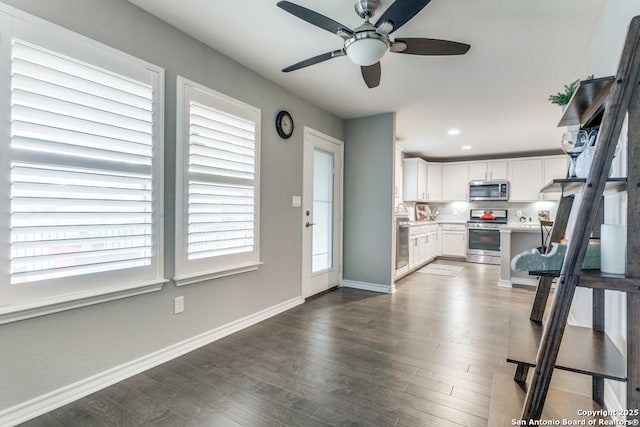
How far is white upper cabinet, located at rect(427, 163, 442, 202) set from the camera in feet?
25.3

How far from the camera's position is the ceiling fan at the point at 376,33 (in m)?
1.71

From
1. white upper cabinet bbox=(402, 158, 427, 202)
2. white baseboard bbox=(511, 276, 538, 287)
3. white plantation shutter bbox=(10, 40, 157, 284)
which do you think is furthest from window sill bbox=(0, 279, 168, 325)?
white upper cabinet bbox=(402, 158, 427, 202)

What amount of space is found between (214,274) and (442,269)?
15.9ft

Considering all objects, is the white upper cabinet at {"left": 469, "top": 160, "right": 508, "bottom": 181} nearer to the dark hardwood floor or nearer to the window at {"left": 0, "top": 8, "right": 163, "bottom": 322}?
the dark hardwood floor

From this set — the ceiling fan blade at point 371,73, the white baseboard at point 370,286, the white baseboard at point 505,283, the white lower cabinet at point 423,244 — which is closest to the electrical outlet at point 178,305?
the ceiling fan blade at point 371,73

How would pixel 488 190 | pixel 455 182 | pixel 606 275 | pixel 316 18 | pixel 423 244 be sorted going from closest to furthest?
pixel 606 275 → pixel 316 18 → pixel 423 244 → pixel 488 190 → pixel 455 182

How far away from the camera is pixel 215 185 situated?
2.77m

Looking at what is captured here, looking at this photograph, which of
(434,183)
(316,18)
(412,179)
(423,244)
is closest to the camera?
(316,18)

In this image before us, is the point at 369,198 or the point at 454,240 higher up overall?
the point at 369,198

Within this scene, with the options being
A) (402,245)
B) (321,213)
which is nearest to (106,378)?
(321,213)

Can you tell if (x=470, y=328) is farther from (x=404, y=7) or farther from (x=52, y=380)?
(x=52, y=380)

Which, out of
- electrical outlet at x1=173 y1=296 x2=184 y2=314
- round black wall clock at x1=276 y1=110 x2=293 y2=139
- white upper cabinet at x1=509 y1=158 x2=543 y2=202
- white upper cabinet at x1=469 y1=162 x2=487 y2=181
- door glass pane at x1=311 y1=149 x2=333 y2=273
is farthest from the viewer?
white upper cabinet at x1=469 y1=162 x2=487 y2=181

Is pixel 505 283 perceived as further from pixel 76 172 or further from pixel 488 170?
pixel 76 172

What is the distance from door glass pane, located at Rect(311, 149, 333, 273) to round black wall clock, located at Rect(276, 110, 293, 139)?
0.63m
